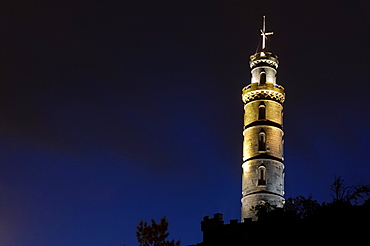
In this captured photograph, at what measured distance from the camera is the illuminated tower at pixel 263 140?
56594 mm

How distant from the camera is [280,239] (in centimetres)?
3212

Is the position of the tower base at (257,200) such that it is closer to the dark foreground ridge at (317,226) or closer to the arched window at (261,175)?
the arched window at (261,175)

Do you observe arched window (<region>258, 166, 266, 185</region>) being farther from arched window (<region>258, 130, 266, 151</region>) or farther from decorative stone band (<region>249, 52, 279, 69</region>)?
decorative stone band (<region>249, 52, 279, 69</region>)

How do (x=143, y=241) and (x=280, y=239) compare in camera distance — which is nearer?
(x=280, y=239)

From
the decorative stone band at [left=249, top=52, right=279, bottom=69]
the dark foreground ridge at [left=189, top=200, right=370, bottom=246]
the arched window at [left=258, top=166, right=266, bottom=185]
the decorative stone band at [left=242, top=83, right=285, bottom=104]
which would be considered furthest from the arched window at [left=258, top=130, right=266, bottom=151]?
the dark foreground ridge at [left=189, top=200, right=370, bottom=246]

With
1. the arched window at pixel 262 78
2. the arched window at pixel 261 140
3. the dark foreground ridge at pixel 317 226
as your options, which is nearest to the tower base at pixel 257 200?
the arched window at pixel 261 140

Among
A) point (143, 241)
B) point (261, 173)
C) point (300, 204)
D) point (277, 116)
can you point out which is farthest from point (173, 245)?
point (300, 204)

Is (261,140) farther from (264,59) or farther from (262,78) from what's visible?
(264,59)

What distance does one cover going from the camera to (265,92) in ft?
198

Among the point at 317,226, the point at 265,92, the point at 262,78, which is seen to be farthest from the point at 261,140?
the point at 317,226

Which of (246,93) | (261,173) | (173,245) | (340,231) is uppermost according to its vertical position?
(246,93)

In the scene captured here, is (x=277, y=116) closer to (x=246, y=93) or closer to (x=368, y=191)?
(x=246, y=93)

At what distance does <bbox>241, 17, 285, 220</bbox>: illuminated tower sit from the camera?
5659cm

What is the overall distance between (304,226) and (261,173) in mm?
25474
